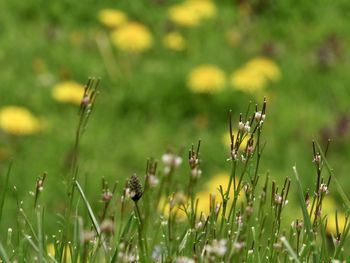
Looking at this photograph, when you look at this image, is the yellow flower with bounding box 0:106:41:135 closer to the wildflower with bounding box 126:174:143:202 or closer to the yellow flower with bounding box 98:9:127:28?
A: the yellow flower with bounding box 98:9:127:28

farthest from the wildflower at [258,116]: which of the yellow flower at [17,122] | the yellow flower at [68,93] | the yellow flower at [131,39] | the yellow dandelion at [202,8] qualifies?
the yellow dandelion at [202,8]

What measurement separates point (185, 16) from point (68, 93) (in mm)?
1517

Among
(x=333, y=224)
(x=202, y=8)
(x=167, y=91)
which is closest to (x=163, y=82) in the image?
(x=167, y=91)

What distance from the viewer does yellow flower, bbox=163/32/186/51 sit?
7.25 m

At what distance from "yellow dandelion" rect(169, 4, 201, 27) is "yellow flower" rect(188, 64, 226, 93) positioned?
72 centimetres

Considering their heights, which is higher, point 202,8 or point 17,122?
point 202,8

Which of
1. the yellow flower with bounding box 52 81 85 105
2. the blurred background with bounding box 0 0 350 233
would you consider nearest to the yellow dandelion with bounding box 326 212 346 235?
the blurred background with bounding box 0 0 350 233

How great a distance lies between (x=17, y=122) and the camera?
19.4ft

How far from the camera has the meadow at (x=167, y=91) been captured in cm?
579

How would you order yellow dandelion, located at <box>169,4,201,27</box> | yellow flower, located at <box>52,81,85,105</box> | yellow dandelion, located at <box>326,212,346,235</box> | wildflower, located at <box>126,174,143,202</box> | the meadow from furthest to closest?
yellow dandelion, located at <box>169,4,201,27</box>, yellow flower, located at <box>52,81,85,105</box>, the meadow, yellow dandelion, located at <box>326,212,346,235</box>, wildflower, located at <box>126,174,143,202</box>

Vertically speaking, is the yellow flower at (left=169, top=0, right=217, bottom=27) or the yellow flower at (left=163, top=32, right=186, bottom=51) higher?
the yellow flower at (left=169, top=0, right=217, bottom=27)

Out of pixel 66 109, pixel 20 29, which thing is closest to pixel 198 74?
pixel 66 109

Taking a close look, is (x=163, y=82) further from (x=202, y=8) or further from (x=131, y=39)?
(x=202, y=8)

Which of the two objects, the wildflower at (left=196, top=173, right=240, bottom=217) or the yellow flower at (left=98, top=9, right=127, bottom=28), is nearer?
the wildflower at (left=196, top=173, right=240, bottom=217)
